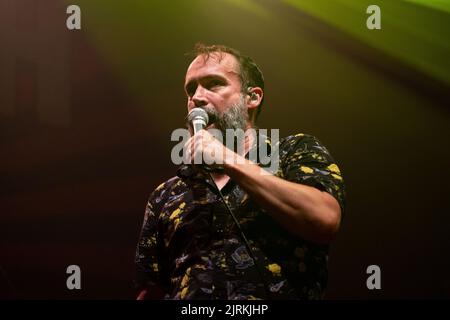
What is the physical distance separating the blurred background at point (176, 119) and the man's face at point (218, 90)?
0.52 meters

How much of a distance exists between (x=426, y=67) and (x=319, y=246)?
1.23 metres

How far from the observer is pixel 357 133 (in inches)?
84.5

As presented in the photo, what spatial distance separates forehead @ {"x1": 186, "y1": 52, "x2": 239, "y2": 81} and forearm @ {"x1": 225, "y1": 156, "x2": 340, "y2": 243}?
553mm

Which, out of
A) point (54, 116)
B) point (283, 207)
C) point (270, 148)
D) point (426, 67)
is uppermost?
point (426, 67)

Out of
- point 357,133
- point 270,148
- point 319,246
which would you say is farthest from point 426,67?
point 319,246

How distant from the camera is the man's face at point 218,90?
1570mm

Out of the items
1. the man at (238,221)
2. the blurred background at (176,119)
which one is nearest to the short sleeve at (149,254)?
the man at (238,221)

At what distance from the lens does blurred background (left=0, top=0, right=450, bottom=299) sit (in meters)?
2.09

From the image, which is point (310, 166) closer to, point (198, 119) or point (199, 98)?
point (198, 119)

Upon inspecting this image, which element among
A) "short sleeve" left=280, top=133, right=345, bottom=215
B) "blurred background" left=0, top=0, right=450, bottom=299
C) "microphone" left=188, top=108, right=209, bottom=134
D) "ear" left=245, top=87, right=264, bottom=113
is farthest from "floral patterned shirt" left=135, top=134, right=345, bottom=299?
"blurred background" left=0, top=0, right=450, bottom=299

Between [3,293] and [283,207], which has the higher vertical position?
[283,207]

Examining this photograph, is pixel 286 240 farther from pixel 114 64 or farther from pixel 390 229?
pixel 114 64

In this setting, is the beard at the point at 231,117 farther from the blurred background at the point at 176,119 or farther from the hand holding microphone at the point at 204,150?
the blurred background at the point at 176,119

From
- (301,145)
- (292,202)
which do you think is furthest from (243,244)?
(301,145)
